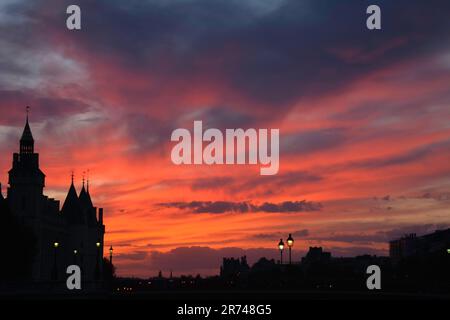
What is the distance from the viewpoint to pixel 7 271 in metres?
113

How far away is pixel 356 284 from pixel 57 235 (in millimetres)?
88322

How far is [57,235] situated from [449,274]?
3000 inches

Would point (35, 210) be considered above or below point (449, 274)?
above
